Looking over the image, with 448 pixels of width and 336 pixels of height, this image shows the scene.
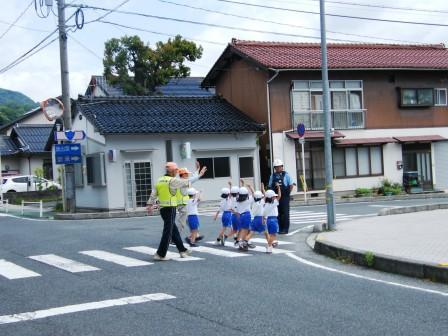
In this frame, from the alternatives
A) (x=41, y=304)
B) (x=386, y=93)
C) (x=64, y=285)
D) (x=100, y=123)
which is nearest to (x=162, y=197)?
(x=64, y=285)

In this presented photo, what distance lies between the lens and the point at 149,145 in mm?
25828

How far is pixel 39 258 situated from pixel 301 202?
1527cm

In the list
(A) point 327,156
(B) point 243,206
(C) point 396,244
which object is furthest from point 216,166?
(C) point 396,244

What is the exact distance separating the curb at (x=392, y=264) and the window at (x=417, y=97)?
819 inches

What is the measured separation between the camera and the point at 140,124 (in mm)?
25797

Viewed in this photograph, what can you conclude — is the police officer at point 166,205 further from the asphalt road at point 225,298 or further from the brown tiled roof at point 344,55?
the brown tiled roof at point 344,55

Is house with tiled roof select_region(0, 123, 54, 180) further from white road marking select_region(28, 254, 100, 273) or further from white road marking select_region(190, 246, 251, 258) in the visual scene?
white road marking select_region(190, 246, 251, 258)

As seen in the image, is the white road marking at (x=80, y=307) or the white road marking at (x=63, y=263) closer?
the white road marking at (x=80, y=307)

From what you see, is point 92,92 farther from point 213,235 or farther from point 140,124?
point 213,235

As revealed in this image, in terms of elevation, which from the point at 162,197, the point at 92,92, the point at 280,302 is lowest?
the point at 280,302

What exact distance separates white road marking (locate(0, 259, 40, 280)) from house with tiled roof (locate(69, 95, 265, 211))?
13.8m

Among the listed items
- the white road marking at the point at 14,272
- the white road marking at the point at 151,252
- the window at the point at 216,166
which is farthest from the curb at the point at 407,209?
the white road marking at the point at 14,272

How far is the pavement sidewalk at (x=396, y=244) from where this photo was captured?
9031 millimetres

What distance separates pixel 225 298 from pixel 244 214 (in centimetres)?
482
